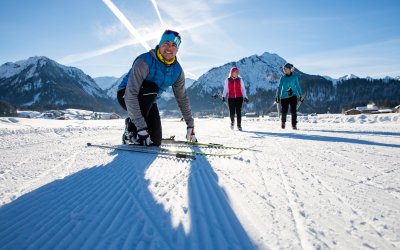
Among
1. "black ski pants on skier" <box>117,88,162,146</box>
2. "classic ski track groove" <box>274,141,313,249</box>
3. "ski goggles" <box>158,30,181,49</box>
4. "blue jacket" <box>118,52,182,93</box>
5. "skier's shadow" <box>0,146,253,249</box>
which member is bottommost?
"skier's shadow" <box>0,146,253,249</box>

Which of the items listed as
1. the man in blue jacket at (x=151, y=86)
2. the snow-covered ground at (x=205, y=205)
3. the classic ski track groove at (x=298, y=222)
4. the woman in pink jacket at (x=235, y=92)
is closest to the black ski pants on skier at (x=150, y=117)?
the man in blue jacket at (x=151, y=86)

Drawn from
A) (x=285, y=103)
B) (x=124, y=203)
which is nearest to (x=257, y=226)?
(x=124, y=203)

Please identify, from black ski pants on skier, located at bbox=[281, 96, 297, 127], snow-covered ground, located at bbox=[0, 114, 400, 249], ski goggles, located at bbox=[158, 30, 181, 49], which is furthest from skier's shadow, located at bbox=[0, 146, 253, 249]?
black ski pants on skier, located at bbox=[281, 96, 297, 127]

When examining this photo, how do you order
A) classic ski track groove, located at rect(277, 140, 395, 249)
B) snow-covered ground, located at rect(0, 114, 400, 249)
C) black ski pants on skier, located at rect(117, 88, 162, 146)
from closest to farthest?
classic ski track groove, located at rect(277, 140, 395, 249)
snow-covered ground, located at rect(0, 114, 400, 249)
black ski pants on skier, located at rect(117, 88, 162, 146)

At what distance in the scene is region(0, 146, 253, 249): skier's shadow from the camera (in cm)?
152

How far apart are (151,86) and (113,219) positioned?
3480 millimetres

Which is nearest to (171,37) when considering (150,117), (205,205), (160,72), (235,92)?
(160,72)

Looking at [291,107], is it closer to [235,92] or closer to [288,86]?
[288,86]

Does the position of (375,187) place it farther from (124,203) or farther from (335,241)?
(124,203)

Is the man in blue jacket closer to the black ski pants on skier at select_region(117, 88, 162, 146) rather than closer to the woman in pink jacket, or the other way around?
the black ski pants on skier at select_region(117, 88, 162, 146)

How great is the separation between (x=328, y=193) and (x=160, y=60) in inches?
132

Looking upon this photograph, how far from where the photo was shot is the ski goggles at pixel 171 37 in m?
4.64

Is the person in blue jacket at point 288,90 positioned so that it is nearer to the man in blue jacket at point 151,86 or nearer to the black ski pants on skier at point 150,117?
the man in blue jacket at point 151,86

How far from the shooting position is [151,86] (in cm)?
506
